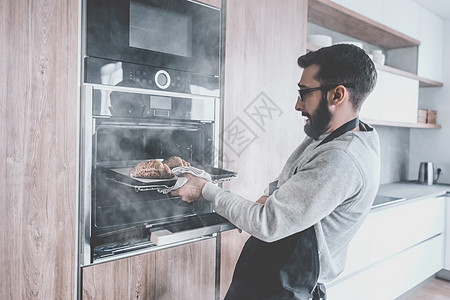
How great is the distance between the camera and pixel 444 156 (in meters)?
3.37

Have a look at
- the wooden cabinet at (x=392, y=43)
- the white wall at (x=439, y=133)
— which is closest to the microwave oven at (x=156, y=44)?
the wooden cabinet at (x=392, y=43)

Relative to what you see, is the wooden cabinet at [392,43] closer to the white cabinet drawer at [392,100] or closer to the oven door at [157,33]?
the white cabinet drawer at [392,100]

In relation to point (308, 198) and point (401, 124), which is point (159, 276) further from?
point (401, 124)

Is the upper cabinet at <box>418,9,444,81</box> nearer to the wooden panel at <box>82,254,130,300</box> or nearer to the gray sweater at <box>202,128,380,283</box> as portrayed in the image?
the gray sweater at <box>202,128,380,283</box>

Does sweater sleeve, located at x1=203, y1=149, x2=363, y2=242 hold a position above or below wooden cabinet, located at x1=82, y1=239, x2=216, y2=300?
above

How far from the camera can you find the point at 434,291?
2.93 metres

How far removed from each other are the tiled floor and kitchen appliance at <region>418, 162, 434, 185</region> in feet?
2.75

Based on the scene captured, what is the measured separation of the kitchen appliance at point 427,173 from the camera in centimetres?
324

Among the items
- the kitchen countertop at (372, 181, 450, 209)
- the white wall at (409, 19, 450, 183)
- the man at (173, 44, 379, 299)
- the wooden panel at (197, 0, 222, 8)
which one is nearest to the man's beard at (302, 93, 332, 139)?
the man at (173, 44, 379, 299)

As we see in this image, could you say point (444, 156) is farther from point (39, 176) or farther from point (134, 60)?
point (39, 176)

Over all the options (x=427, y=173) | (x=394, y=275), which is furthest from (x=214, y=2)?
(x=427, y=173)

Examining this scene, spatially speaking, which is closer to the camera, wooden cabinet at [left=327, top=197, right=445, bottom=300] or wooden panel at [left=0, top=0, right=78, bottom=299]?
wooden panel at [left=0, top=0, right=78, bottom=299]

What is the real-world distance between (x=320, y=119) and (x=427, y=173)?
2.61 m

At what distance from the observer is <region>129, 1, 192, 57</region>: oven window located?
1.25 metres
